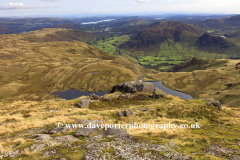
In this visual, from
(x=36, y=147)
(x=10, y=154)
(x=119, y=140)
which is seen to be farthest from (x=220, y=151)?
(x=10, y=154)

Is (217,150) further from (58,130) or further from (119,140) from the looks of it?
(58,130)

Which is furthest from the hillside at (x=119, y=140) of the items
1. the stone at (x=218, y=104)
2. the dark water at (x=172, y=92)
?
the dark water at (x=172, y=92)

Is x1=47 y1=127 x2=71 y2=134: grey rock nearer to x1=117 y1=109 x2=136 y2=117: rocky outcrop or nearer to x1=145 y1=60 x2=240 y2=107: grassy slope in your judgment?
x1=117 y1=109 x2=136 y2=117: rocky outcrop

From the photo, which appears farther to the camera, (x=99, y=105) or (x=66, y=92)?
(x=66, y=92)

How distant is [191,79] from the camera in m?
187

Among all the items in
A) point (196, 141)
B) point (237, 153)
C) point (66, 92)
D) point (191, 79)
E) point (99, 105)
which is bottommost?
point (66, 92)

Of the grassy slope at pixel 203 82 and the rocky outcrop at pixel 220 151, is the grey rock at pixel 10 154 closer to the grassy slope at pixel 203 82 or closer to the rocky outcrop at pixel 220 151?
the rocky outcrop at pixel 220 151

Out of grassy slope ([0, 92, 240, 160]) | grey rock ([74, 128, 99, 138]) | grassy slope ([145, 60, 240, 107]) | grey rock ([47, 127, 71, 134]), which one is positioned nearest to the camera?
grassy slope ([0, 92, 240, 160])

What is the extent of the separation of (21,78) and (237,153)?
838 ft

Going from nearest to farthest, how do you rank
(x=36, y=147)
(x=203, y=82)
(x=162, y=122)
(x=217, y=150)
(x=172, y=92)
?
(x=36, y=147)
(x=217, y=150)
(x=162, y=122)
(x=172, y=92)
(x=203, y=82)

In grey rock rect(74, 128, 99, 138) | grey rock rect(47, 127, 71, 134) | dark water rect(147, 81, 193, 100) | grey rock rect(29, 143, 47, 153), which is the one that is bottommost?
dark water rect(147, 81, 193, 100)

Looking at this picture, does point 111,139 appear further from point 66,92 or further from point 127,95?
point 66,92

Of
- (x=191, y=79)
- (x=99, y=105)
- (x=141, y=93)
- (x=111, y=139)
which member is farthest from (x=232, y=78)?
(x=111, y=139)

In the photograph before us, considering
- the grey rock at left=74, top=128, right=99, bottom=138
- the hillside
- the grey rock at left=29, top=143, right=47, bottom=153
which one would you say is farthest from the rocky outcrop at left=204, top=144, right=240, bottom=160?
the grey rock at left=29, top=143, right=47, bottom=153
